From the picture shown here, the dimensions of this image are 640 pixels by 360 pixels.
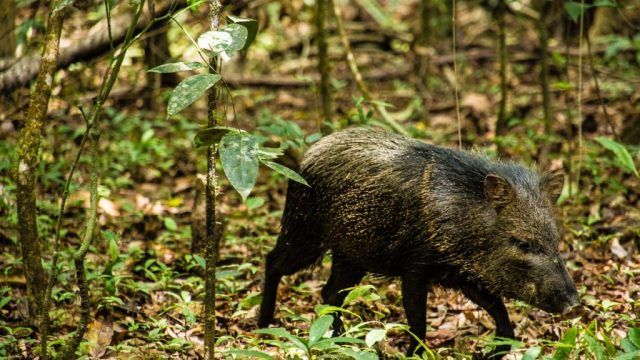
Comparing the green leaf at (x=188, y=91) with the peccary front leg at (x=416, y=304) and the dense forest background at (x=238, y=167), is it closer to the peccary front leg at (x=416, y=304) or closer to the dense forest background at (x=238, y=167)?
the dense forest background at (x=238, y=167)

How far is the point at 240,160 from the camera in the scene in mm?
2984

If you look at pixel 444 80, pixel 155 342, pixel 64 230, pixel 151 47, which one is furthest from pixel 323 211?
pixel 444 80

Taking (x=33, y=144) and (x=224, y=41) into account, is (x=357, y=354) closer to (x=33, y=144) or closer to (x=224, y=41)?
(x=224, y=41)

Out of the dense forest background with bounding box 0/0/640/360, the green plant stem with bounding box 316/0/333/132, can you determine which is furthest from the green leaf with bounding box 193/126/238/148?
the green plant stem with bounding box 316/0/333/132

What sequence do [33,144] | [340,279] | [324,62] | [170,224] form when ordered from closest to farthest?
[33,144], [340,279], [170,224], [324,62]

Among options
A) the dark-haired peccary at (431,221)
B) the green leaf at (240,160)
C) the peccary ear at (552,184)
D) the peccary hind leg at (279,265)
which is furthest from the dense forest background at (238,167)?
the peccary ear at (552,184)

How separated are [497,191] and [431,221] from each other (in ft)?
1.36

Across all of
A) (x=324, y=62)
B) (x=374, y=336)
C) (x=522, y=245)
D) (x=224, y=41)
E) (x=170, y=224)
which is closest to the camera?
(x=224, y=41)

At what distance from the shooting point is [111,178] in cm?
750

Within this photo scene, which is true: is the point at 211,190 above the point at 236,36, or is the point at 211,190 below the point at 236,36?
below

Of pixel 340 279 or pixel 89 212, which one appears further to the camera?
pixel 340 279

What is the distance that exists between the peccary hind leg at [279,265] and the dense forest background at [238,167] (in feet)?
0.59

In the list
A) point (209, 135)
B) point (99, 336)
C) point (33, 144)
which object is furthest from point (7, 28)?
point (209, 135)

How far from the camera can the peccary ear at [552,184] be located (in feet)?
15.0
